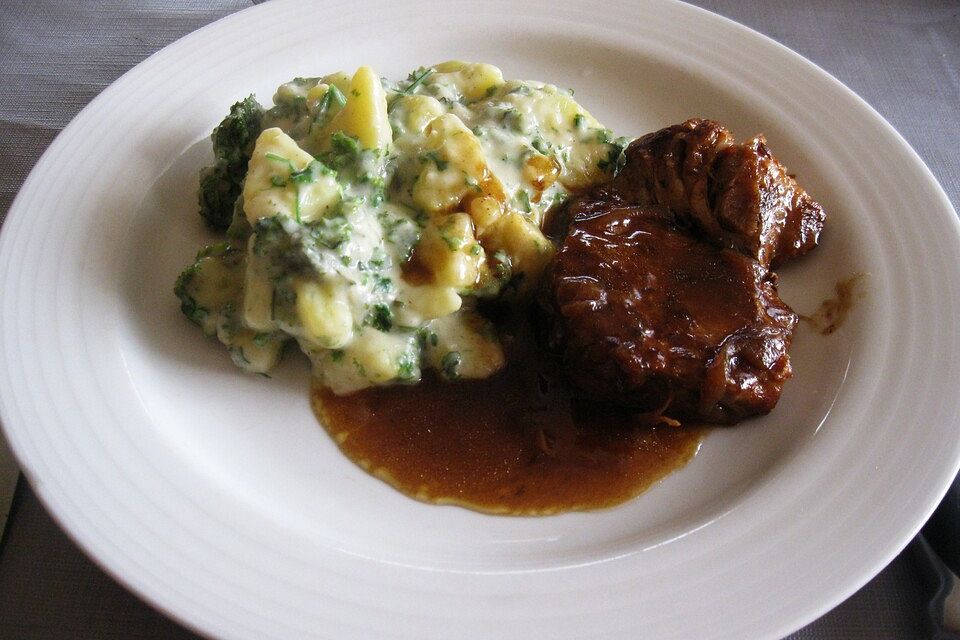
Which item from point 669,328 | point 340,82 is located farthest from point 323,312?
point 669,328

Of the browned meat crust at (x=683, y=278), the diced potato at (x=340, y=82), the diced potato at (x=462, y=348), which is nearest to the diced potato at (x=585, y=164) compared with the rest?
the browned meat crust at (x=683, y=278)

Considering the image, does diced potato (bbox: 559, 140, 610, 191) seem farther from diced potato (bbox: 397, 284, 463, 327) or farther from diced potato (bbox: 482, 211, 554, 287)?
diced potato (bbox: 397, 284, 463, 327)

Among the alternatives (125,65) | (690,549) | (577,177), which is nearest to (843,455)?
(690,549)

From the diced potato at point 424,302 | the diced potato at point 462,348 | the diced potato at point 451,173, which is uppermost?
the diced potato at point 451,173

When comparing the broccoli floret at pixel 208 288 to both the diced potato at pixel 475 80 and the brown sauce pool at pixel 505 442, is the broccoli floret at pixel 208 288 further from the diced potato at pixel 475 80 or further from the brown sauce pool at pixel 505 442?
the diced potato at pixel 475 80

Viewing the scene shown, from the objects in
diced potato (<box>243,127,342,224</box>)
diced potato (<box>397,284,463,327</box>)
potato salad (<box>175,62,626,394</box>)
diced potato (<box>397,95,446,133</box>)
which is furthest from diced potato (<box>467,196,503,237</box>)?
diced potato (<box>243,127,342,224</box>)

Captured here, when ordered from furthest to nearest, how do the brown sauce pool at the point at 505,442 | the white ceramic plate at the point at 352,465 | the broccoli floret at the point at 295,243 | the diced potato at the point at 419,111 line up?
the diced potato at the point at 419,111 < the brown sauce pool at the point at 505,442 < the broccoli floret at the point at 295,243 < the white ceramic plate at the point at 352,465

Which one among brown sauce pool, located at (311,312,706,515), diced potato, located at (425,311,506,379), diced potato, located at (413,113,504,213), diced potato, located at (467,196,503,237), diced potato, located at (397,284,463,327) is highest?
diced potato, located at (413,113,504,213)

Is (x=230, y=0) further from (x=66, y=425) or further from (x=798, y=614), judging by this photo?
(x=798, y=614)
